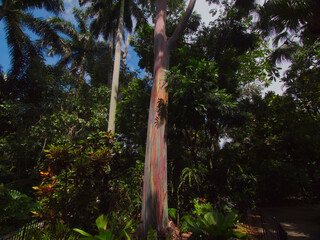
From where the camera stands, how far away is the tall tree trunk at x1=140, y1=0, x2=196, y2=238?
4216 mm

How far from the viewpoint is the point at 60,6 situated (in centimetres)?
1066

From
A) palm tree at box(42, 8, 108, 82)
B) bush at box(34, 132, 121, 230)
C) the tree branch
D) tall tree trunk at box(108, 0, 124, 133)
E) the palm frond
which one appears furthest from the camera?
palm tree at box(42, 8, 108, 82)

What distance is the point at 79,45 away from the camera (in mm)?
14961

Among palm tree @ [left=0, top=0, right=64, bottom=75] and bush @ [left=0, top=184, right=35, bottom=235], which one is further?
palm tree @ [left=0, top=0, right=64, bottom=75]

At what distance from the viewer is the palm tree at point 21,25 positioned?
8.40 meters

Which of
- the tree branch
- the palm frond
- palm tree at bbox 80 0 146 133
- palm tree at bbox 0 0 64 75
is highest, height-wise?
palm tree at bbox 80 0 146 133

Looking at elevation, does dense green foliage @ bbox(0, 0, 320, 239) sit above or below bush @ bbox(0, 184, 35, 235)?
above

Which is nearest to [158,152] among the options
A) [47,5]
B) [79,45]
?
[47,5]

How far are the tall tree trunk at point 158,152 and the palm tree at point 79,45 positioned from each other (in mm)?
9569

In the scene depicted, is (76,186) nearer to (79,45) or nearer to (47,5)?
(47,5)

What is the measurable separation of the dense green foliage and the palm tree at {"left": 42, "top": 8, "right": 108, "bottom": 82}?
9.00 ft

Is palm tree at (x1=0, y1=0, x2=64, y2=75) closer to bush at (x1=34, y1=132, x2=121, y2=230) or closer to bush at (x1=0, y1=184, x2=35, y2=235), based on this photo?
bush at (x1=0, y1=184, x2=35, y2=235)

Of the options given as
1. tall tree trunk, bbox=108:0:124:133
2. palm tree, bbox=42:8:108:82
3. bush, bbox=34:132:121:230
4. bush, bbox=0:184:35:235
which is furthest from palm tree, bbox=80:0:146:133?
bush, bbox=0:184:35:235

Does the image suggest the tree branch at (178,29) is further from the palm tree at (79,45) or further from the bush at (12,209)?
the palm tree at (79,45)
